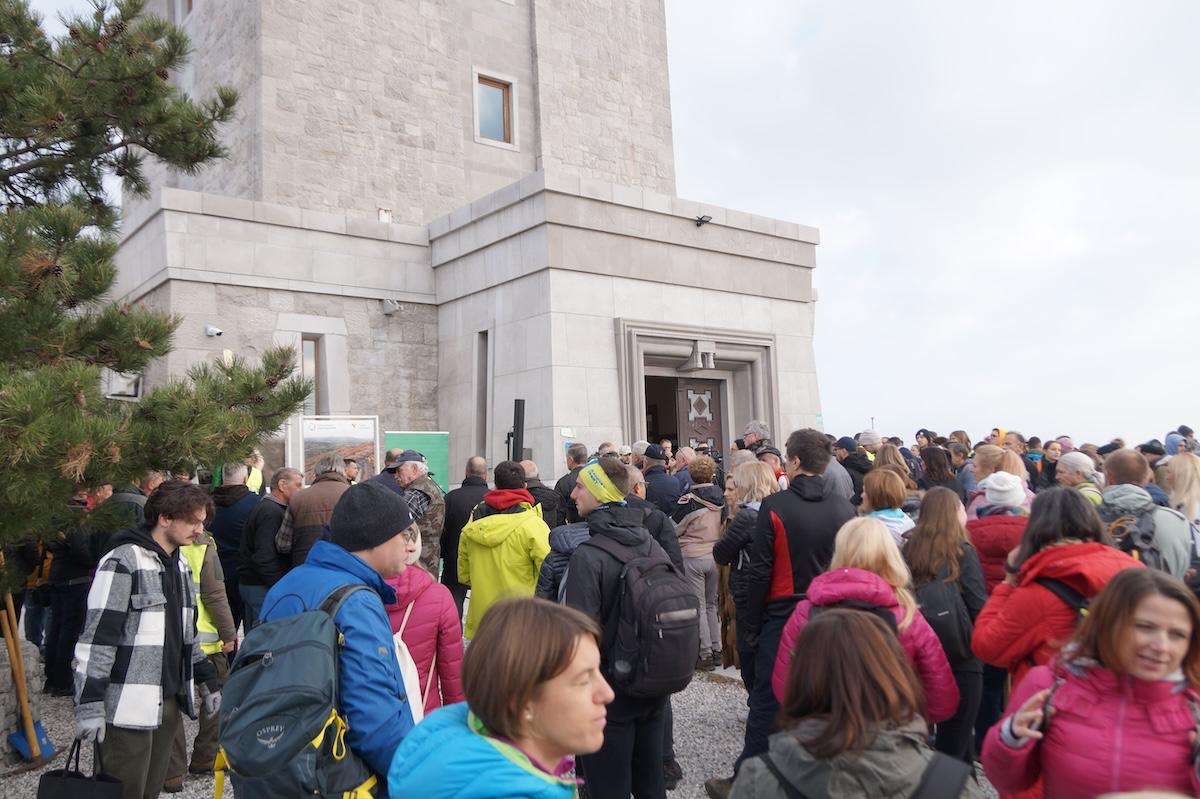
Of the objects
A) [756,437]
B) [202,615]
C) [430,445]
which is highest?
[430,445]

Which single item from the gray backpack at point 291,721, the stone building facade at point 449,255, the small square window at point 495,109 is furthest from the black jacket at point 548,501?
the small square window at point 495,109

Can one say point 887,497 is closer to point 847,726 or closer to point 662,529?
point 662,529

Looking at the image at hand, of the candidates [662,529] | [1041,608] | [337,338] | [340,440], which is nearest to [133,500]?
[662,529]

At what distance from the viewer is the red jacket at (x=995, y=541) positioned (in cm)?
475

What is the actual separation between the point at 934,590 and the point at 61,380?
4391 mm

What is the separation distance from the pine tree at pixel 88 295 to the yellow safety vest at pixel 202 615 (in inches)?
19.8

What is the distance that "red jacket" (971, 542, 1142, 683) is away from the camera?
10.7 feet

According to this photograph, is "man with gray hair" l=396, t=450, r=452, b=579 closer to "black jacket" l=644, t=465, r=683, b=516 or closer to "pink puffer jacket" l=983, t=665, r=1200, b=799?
"black jacket" l=644, t=465, r=683, b=516

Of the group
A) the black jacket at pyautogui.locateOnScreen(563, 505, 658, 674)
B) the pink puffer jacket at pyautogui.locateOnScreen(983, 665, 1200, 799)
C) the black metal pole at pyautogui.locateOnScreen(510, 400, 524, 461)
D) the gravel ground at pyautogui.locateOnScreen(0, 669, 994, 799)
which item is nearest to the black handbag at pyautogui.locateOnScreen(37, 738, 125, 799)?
the gravel ground at pyautogui.locateOnScreen(0, 669, 994, 799)

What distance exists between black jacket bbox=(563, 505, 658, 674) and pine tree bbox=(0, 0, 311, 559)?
2269 millimetres

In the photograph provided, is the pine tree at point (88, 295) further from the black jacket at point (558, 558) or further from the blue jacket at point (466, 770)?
the blue jacket at point (466, 770)

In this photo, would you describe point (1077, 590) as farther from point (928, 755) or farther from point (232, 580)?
point (232, 580)

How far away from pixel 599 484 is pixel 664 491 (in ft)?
12.6

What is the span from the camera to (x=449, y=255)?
15.4m
